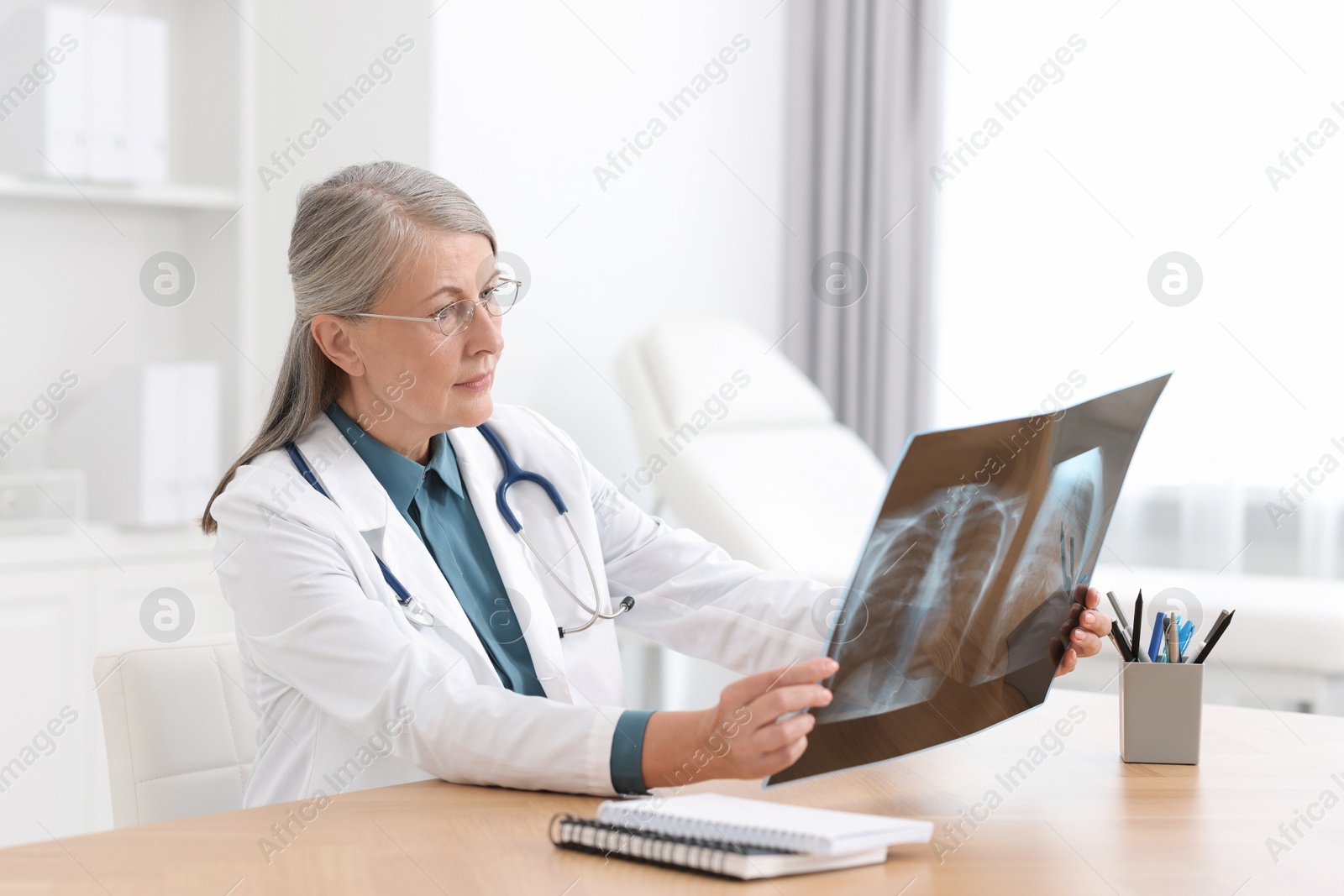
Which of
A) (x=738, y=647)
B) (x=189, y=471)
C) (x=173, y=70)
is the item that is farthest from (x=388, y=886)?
(x=173, y=70)

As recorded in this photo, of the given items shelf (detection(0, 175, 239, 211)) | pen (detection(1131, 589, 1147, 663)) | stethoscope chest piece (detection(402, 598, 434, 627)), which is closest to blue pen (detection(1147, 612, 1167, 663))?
pen (detection(1131, 589, 1147, 663))

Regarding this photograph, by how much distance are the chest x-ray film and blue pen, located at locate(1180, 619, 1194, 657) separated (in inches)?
3.7

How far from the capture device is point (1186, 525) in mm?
3066

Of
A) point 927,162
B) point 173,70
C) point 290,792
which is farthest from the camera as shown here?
point 927,162

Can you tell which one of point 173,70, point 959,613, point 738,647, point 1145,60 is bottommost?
point 738,647

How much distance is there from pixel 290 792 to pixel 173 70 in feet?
5.99

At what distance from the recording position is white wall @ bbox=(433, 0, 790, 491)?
2.54 metres

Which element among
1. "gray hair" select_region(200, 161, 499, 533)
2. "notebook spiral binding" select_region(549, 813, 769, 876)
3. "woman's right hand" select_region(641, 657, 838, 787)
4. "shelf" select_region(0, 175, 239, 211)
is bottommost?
"notebook spiral binding" select_region(549, 813, 769, 876)

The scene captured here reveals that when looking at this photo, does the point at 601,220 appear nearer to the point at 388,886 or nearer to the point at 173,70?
the point at 173,70

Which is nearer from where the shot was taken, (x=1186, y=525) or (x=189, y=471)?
(x=189, y=471)

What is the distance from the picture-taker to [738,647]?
4.65ft

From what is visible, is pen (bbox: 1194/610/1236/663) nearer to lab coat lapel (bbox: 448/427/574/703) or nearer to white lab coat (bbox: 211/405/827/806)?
white lab coat (bbox: 211/405/827/806)

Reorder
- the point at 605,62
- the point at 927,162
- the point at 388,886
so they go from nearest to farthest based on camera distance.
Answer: the point at 388,886, the point at 605,62, the point at 927,162

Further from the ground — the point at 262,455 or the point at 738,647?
the point at 262,455
